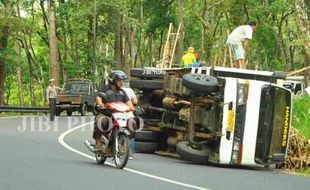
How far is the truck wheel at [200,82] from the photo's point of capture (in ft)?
42.8

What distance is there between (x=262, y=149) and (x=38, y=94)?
65285mm

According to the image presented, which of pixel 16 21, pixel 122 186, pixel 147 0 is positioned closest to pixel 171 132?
pixel 122 186

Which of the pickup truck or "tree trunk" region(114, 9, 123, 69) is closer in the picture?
the pickup truck

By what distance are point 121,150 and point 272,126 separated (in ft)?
11.9

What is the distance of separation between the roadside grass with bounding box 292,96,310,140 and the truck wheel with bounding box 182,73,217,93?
10.7 ft

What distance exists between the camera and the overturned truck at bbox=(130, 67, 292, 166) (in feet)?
42.0

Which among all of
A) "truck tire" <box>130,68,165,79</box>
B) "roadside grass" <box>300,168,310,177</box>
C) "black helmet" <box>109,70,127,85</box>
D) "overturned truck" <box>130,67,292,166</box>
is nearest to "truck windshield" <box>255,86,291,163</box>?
"overturned truck" <box>130,67,292,166</box>

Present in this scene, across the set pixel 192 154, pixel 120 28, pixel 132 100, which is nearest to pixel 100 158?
pixel 132 100

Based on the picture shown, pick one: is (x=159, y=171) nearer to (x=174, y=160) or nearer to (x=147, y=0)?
(x=174, y=160)

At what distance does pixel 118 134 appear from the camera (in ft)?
37.1

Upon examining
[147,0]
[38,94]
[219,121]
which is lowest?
[38,94]

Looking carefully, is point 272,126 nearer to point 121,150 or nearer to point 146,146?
point 121,150

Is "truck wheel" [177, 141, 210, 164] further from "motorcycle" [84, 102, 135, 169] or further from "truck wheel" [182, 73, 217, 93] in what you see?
"motorcycle" [84, 102, 135, 169]

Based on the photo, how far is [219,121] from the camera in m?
13.0
